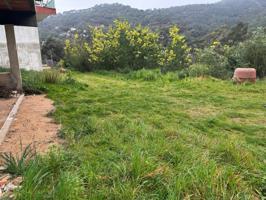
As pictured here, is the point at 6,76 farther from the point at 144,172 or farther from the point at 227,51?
the point at 227,51

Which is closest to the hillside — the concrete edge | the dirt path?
the concrete edge

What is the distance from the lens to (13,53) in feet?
23.7

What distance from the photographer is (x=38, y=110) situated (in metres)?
5.72

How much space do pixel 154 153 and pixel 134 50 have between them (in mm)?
10132

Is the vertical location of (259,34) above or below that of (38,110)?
above

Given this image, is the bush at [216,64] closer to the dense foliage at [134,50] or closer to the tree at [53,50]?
the dense foliage at [134,50]

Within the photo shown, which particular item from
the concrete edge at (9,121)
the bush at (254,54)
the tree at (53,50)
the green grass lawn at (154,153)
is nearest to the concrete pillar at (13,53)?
the concrete edge at (9,121)

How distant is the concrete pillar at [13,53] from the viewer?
7035 mm

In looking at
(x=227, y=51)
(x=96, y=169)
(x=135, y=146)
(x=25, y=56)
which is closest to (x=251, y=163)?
(x=135, y=146)

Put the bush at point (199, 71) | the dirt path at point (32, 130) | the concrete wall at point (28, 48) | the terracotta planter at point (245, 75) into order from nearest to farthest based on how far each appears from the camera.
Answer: the dirt path at point (32, 130) → the terracotta planter at point (245, 75) → the bush at point (199, 71) → the concrete wall at point (28, 48)

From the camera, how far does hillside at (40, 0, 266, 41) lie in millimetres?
29812

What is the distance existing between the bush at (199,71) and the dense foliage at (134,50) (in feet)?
5.76

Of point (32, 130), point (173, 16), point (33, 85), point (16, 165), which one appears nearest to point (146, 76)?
point (33, 85)

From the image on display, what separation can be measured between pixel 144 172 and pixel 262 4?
38.0m
